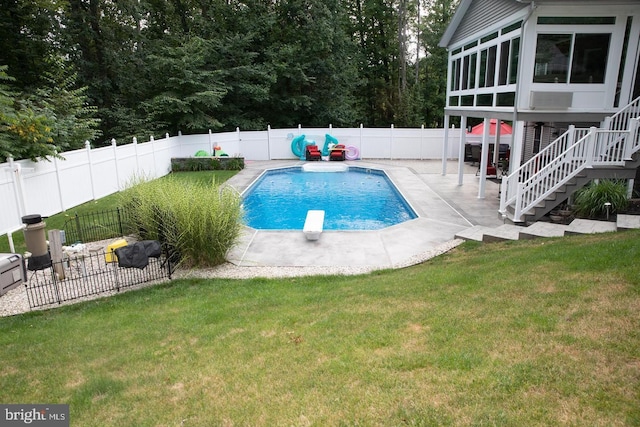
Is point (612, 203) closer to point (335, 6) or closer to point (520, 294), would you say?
point (520, 294)

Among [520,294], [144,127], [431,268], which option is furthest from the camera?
[144,127]

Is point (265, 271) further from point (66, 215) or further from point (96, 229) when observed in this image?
point (66, 215)

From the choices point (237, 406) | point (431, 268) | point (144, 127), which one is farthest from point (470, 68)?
point (144, 127)

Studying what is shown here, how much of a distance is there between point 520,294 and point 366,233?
5.40 m

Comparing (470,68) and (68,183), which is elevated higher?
(470,68)

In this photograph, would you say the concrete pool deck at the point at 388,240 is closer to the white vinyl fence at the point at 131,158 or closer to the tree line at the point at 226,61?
the white vinyl fence at the point at 131,158

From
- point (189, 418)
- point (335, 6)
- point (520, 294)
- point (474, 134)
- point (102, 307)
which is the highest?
point (335, 6)

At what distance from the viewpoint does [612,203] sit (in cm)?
864

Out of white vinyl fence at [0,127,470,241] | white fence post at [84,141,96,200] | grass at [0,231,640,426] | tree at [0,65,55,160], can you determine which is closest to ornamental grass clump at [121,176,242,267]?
grass at [0,231,640,426]

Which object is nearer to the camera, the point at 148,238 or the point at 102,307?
the point at 102,307

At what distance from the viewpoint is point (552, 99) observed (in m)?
9.98

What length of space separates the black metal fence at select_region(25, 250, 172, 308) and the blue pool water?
2.76 metres

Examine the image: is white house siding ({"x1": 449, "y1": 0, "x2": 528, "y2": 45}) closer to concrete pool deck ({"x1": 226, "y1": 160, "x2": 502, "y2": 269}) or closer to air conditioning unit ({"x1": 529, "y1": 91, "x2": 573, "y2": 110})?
air conditioning unit ({"x1": 529, "y1": 91, "x2": 573, "y2": 110})

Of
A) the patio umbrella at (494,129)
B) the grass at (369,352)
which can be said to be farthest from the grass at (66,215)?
the patio umbrella at (494,129)
